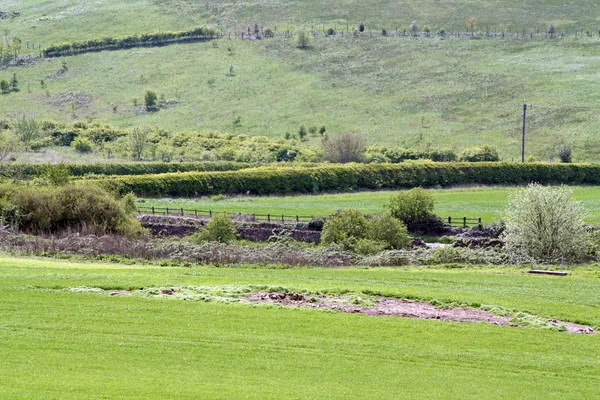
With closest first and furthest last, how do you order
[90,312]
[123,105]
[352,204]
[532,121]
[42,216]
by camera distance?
[90,312] < [42,216] < [352,204] < [532,121] < [123,105]

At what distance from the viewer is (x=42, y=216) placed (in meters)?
61.8

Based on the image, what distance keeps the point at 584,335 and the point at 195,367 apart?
12691 mm

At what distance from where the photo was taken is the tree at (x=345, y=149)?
122 metres

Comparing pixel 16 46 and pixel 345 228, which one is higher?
pixel 16 46

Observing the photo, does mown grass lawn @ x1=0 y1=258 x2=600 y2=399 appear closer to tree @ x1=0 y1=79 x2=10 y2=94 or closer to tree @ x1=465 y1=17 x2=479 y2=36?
tree @ x1=0 y1=79 x2=10 y2=94

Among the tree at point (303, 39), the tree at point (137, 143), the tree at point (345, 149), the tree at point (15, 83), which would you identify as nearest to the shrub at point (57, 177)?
the tree at point (137, 143)

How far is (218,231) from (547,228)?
21109mm

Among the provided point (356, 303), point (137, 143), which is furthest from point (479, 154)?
point (356, 303)

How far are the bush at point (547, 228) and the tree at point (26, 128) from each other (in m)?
89.7

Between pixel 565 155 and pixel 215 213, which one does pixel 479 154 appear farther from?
pixel 215 213

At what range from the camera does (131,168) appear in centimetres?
10238

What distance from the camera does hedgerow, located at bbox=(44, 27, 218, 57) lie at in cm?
19188

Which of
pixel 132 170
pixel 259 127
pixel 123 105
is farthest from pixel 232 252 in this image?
pixel 123 105

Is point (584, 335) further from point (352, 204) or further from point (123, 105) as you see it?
point (123, 105)
